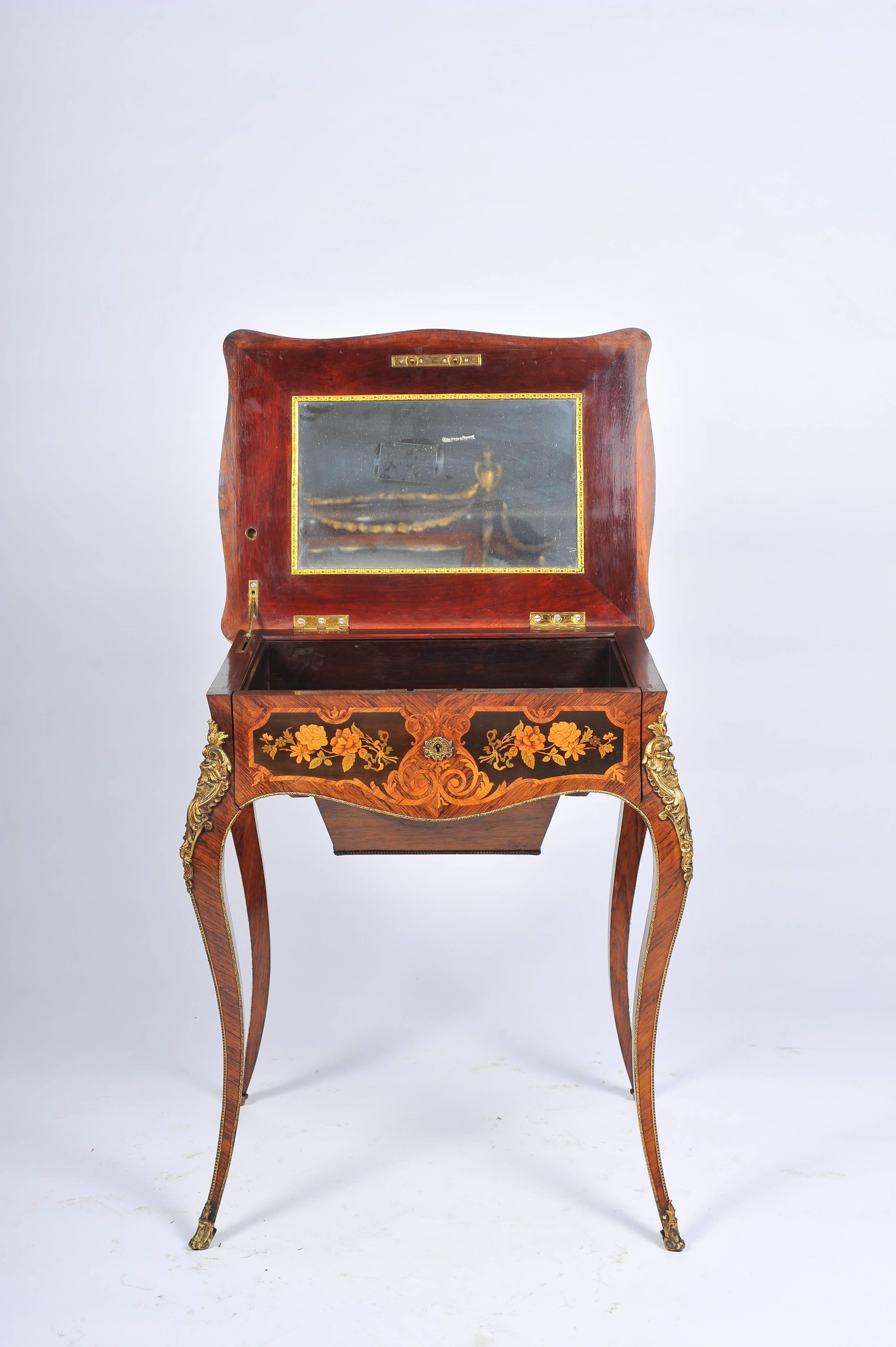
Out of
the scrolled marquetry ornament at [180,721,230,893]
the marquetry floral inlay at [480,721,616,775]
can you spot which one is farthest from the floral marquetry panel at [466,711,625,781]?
the scrolled marquetry ornament at [180,721,230,893]

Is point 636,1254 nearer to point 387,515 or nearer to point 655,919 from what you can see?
point 655,919

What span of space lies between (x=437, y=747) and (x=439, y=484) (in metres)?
0.97

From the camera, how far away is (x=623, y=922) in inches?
140

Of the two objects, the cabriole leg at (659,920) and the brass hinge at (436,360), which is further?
the brass hinge at (436,360)

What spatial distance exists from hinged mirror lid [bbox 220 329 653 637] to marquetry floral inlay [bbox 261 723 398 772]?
726 mm

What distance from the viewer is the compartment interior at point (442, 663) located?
3361 mm

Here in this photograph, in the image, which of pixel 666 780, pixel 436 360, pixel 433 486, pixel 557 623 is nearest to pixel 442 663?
pixel 557 623

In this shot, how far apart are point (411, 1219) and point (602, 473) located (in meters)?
1.78

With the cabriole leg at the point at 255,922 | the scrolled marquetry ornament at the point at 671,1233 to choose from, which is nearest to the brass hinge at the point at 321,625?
the cabriole leg at the point at 255,922

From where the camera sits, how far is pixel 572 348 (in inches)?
132


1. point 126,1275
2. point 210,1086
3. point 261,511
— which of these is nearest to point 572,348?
point 261,511

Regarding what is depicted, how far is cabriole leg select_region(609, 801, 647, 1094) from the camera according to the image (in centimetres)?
346

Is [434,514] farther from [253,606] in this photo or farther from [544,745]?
[544,745]

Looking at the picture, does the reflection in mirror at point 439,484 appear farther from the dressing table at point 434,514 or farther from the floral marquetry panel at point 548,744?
the floral marquetry panel at point 548,744
